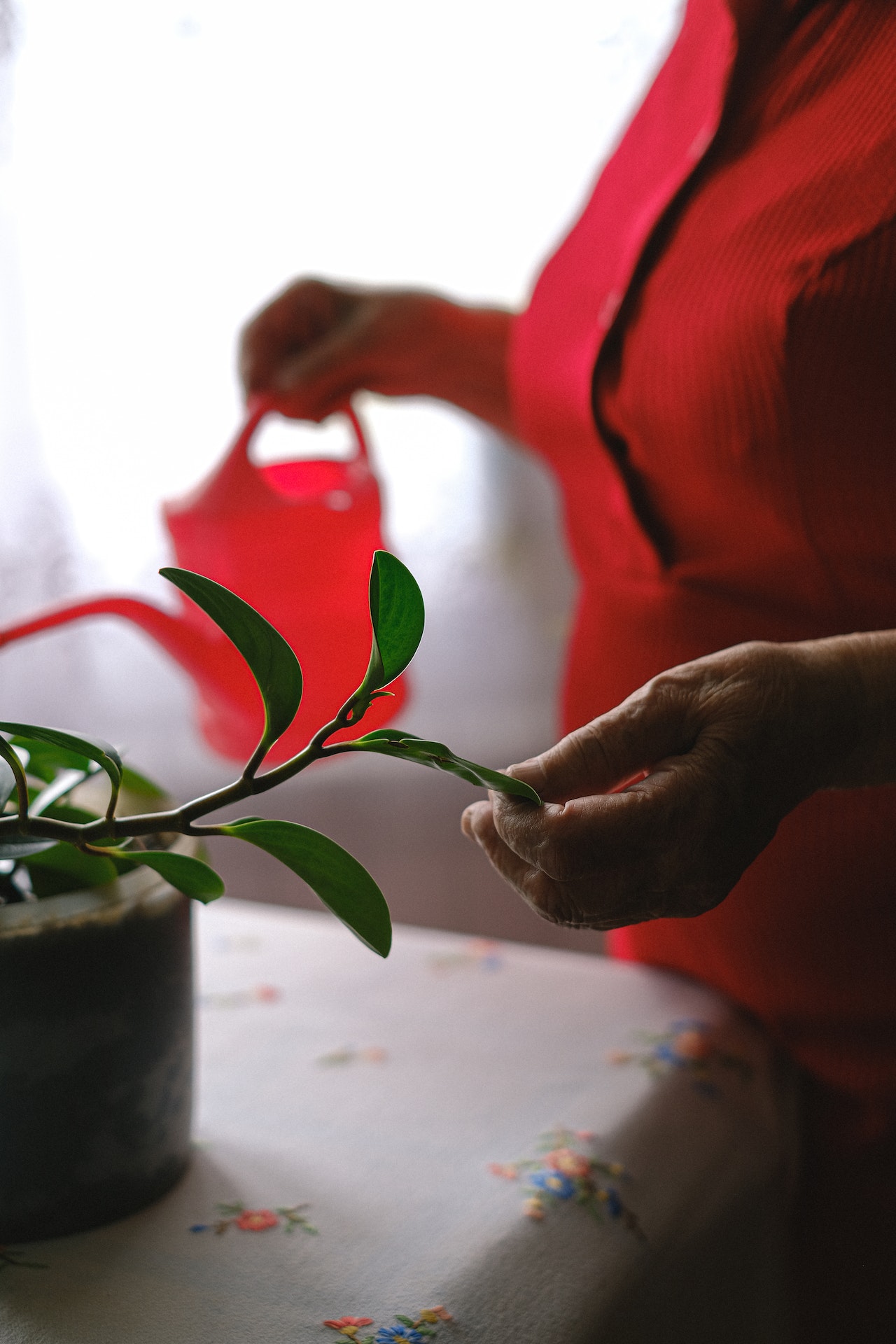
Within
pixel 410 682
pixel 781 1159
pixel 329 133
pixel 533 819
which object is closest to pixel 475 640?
pixel 410 682

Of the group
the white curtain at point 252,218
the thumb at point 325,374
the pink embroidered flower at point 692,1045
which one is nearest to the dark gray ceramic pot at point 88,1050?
the pink embroidered flower at point 692,1045

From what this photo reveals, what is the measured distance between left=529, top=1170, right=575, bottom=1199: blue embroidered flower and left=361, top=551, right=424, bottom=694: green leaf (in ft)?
0.75

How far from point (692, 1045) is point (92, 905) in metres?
0.31

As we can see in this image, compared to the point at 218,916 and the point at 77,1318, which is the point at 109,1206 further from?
the point at 218,916

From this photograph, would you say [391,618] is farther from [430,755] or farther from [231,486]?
[231,486]

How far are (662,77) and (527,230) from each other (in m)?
0.33

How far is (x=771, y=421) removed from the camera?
46 centimetres

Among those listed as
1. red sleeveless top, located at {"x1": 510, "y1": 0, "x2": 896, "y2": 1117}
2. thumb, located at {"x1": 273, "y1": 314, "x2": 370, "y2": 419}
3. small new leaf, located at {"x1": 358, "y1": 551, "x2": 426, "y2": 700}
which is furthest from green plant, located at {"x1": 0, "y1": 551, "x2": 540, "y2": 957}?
thumb, located at {"x1": 273, "y1": 314, "x2": 370, "y2": 419}

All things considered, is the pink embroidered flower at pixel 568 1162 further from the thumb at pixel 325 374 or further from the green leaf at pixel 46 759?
the thumb at pixel 325 374

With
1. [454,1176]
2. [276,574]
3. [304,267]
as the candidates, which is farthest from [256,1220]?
[304,267]

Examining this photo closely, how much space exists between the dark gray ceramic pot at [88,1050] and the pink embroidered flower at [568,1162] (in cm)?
15

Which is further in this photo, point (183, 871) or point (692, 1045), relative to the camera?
point (692, 1045)

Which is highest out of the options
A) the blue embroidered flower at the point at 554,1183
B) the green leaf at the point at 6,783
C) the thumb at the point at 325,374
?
the thumb at the point at 325,374

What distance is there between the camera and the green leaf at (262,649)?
292mm
